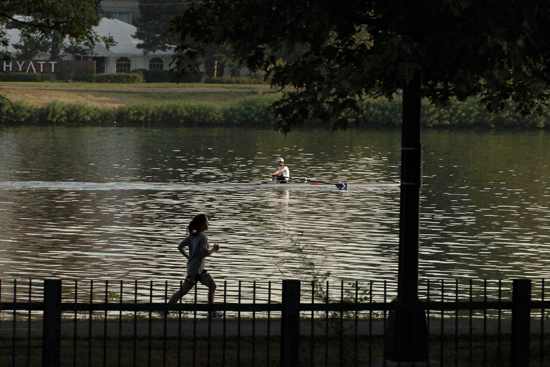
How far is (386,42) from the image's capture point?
30.2 feet

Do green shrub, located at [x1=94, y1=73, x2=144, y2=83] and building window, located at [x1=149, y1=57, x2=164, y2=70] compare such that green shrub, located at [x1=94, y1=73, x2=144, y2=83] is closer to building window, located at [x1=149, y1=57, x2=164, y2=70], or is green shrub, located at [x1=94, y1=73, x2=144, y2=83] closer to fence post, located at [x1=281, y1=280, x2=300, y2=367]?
building window, located at [x1=149, y1=57, x2=164, y2=70]

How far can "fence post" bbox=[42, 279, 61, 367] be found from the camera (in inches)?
331

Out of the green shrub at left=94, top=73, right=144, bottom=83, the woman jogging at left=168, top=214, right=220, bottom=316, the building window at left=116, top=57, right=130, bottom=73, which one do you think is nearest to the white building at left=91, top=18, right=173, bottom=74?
the building window at left=116, top=57, right=130, bottom=73

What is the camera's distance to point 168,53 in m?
102

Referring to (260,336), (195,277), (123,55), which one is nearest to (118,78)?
(123,55)

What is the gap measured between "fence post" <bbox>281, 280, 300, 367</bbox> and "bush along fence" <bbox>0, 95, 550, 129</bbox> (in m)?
66.1

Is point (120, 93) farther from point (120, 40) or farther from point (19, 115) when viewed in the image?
point (120, 40)

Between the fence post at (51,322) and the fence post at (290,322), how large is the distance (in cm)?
187

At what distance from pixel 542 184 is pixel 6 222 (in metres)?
22.0

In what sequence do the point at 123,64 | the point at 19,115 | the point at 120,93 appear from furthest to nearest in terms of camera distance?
the point at 123,64, the point at 120,93, the point at 19,115

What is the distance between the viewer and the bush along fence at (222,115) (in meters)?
74.4

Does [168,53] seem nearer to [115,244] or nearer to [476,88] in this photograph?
[115,244]

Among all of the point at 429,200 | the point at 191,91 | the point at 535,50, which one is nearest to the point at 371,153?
the point at 429,200

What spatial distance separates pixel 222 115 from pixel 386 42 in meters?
68.0
